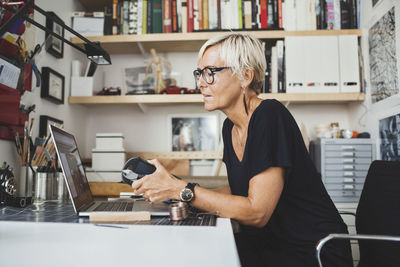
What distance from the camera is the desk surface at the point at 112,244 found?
55 cm

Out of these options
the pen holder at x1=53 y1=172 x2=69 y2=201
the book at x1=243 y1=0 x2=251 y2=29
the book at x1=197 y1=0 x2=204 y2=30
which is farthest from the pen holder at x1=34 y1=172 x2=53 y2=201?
the book at x1=243 y1=0 x2=251 y2=29

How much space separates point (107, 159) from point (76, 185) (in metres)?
1.07

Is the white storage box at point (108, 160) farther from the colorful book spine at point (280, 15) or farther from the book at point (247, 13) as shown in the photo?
the colorful book spine at point (280, 15)

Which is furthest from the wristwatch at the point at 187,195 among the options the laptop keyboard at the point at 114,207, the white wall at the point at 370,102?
the white wall at the point at 370,102

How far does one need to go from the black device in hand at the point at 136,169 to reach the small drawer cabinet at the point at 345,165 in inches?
54.6

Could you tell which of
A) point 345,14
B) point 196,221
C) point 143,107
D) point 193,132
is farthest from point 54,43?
point 345,14

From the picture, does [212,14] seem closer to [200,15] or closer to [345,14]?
[200,15]

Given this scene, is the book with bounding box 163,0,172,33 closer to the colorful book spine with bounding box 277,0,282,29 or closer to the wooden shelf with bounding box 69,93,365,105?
the wooden shelf with bounding box 69,93,365,105

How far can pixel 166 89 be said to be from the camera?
2.32 m

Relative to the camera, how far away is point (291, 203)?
1086mm

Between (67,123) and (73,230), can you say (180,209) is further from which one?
(67,123)

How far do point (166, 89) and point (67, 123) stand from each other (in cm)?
70

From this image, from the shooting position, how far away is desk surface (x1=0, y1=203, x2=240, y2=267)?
Result: 55cm

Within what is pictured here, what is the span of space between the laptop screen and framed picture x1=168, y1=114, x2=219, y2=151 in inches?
48.1
